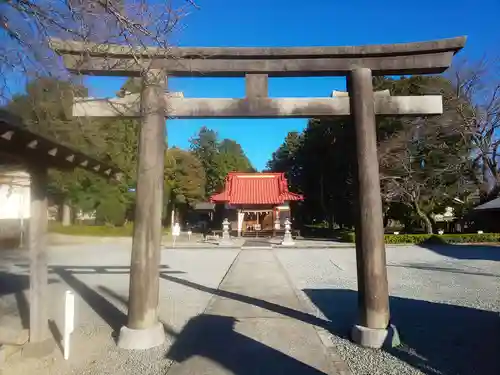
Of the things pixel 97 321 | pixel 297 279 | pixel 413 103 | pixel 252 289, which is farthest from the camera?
pixel 297 279

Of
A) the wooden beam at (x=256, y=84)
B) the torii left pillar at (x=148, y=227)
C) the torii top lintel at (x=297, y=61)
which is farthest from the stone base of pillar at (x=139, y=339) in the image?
the wooden beam at (x=256, y=84)

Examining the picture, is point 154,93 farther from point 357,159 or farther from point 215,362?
point 215,362

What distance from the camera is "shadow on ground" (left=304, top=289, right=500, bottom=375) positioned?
4.34 meters

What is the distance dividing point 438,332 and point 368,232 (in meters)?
2.07

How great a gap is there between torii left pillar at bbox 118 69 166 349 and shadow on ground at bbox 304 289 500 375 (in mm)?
2712

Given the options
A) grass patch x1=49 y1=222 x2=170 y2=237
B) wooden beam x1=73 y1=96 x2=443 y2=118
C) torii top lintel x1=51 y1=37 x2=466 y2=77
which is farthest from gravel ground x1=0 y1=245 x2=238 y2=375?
grass patch x1=49 y1=222 x2=170 y2=237

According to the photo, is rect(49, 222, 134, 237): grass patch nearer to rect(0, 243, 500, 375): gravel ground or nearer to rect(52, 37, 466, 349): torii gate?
rect(0, 243, 500, 375): gravel ground

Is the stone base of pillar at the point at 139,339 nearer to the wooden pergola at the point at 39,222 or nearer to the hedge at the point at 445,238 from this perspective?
the wooden pergola at the point at 39,222

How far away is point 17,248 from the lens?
59.6 feet

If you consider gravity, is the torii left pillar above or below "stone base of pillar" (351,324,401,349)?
above

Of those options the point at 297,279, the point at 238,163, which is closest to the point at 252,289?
the point at 297,279

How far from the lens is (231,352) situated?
470 cm

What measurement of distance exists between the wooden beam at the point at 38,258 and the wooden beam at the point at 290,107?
1969 millimetres

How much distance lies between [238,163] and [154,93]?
5203cm
